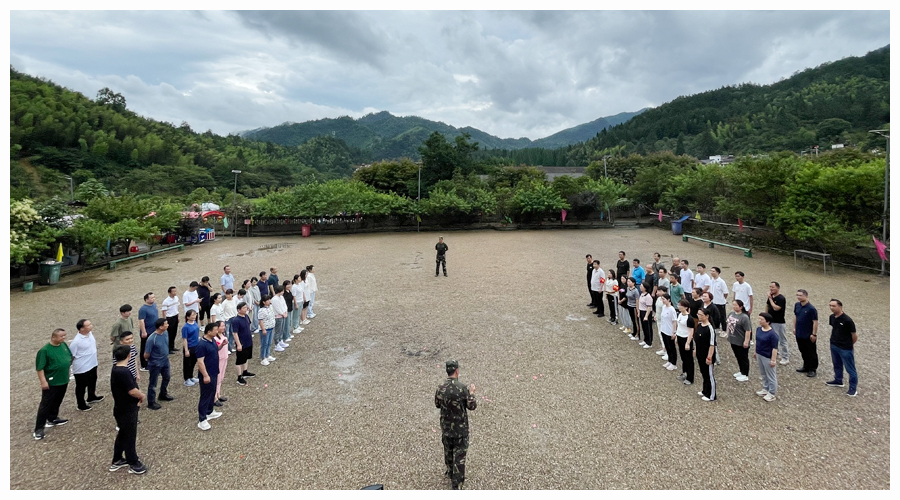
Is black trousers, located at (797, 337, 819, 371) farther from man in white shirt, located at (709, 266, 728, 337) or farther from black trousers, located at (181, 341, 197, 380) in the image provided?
black trousers, located at (181, 341, 197, 380)

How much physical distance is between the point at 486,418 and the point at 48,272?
16892 mm

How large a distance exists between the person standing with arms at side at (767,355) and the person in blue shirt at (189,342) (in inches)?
319

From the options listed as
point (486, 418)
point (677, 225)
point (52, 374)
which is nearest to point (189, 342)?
point (52, 374)

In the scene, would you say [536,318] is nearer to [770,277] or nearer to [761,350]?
[761,350]

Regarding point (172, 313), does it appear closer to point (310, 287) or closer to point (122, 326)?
point (122, 326)

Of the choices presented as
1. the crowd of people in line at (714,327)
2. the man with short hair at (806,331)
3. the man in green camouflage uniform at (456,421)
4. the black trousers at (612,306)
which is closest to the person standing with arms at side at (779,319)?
the crowd of people in line at (714,327)

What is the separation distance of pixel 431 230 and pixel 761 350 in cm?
2435

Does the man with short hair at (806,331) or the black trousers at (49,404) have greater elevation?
the man with short hair at (806,331)

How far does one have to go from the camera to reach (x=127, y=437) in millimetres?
4398

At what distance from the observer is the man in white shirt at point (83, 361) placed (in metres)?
5.40

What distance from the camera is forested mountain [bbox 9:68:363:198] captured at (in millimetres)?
58219

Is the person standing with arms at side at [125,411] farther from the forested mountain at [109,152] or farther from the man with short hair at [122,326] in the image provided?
the forested mountain at [109,152]

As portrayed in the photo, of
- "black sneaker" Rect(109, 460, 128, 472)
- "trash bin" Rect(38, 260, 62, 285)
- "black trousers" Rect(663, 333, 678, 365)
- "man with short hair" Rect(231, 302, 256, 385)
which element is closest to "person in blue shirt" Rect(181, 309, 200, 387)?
"man with short hair" Rect(231, 302, 256, 385)

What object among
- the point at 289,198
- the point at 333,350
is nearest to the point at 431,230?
the point at 289,198
